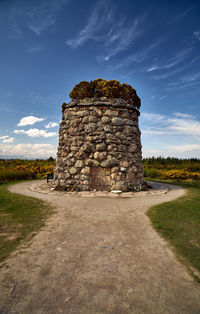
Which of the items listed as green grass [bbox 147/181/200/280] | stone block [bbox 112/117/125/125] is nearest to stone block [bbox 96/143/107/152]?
stone block [bbox 112/117/125/125]

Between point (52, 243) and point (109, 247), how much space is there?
40.9 inches

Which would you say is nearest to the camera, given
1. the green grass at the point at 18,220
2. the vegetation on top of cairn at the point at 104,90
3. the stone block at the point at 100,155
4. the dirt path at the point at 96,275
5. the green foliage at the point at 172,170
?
the dirt path at the point at 96,275

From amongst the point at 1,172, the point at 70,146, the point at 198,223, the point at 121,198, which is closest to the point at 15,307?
the point at 198,223

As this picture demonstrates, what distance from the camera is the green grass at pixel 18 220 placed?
9.72ft

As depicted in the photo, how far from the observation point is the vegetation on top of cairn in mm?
8531

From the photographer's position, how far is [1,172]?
40.7 ft

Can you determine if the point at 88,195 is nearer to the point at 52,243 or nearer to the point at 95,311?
the point at 52,243

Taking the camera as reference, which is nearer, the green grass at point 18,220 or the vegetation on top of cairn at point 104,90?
the green grass at point 18,220

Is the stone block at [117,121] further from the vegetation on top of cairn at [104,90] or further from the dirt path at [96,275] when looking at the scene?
the dirt path at [96,275]

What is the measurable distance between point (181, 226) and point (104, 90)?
23.6 ft

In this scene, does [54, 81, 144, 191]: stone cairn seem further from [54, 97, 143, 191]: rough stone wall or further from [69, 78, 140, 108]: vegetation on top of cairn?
[69, 78, 140, 108]: vegetation on top of cairn

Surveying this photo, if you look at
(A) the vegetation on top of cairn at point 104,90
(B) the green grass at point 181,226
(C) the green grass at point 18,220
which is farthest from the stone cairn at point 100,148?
(B) the green grass at point 181,226

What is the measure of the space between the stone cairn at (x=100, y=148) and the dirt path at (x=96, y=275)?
4.38 metres

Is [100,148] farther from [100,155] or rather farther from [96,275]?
[96,275]
